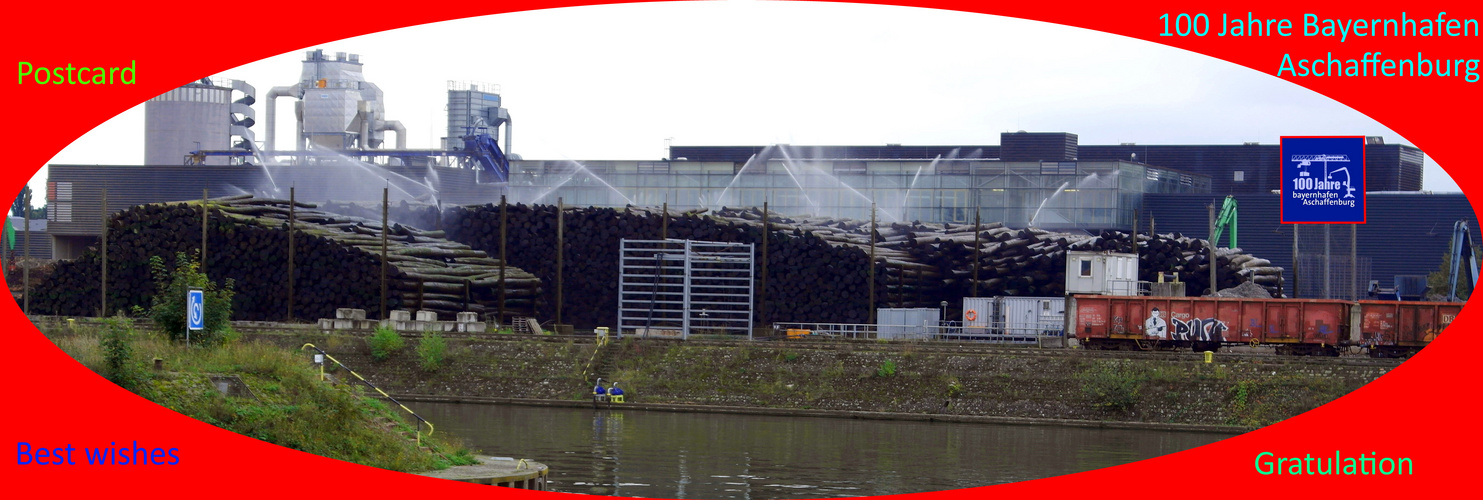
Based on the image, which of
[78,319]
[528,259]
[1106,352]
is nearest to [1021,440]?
[1106,352]

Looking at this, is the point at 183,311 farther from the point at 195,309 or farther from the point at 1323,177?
the point at 1323,177

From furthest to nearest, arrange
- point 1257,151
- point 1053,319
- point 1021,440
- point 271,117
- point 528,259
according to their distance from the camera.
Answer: point 271,117 < point 1257,151 < point 528,259 < point 1053,319 < point 1021,440

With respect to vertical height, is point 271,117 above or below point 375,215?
above

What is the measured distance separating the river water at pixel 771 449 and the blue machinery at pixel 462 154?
47.7m

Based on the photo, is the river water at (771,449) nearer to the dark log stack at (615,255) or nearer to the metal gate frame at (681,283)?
the metal gate frame at (681,283)

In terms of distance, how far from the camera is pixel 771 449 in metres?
27.2

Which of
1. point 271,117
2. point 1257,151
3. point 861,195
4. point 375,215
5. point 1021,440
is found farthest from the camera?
point 271,117

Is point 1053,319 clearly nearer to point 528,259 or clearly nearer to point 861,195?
point 528,259

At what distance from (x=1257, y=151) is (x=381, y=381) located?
193 feet

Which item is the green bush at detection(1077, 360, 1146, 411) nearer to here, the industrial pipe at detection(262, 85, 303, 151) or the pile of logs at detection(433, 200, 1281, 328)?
the pile of logs at detection(433, 200, 1281, 328)

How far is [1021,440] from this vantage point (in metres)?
30.0

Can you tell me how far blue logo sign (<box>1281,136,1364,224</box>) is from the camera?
36.7m

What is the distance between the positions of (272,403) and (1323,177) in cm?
2708

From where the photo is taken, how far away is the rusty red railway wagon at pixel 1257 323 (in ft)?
125
